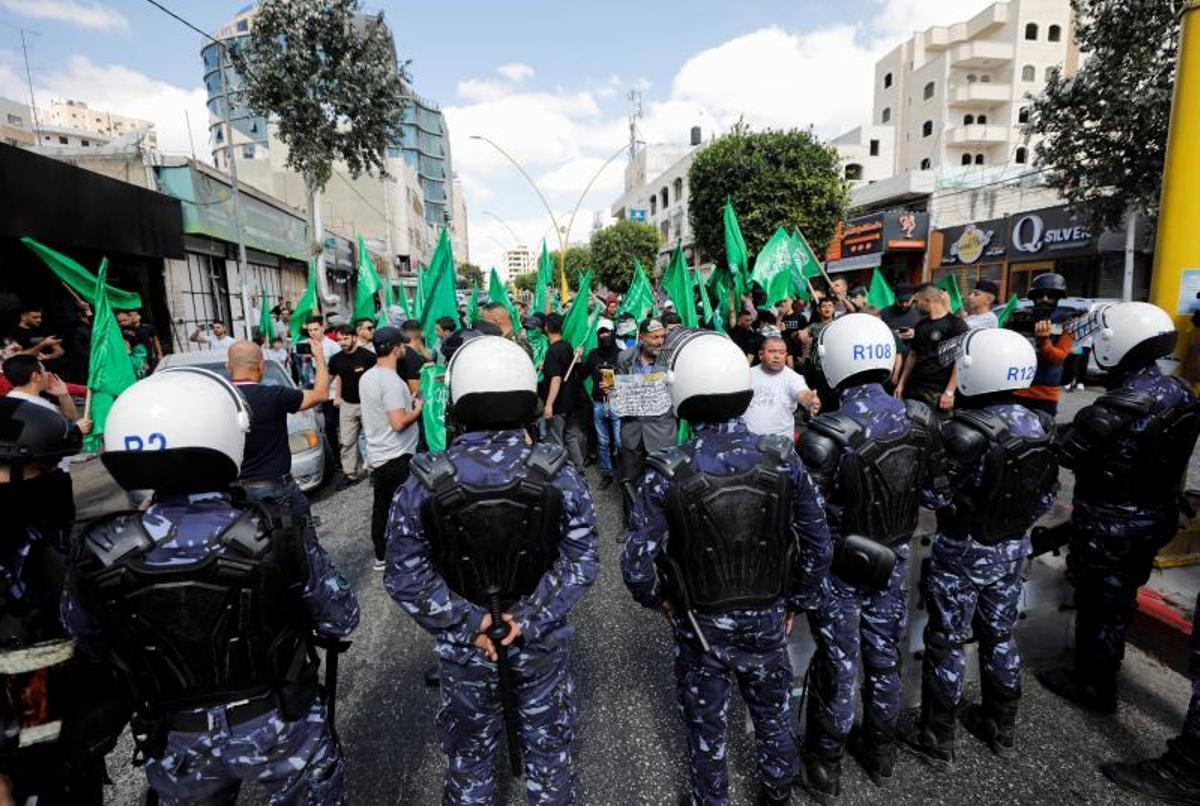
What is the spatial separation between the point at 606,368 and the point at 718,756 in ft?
16.4

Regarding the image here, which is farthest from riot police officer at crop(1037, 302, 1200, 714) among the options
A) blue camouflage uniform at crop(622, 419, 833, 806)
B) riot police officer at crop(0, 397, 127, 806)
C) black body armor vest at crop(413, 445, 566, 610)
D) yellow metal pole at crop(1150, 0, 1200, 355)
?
riot police officer at crop(0, 397, 127, 806)

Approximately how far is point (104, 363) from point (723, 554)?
18.3 ft

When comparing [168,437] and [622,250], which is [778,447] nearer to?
[168,437]

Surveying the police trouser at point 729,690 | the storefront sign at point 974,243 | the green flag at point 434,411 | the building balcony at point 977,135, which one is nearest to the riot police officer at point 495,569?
the police trouser at point 729,690

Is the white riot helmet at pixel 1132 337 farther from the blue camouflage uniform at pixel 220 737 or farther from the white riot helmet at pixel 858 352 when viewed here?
the blue camouflage uniform at pixel 220 737

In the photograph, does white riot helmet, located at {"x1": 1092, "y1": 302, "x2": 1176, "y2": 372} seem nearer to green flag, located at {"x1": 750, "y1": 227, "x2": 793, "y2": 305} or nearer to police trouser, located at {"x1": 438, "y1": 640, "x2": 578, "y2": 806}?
police trouser, located at {"x1": 438, "y1": 640, "x2": 578, "y2": 806}

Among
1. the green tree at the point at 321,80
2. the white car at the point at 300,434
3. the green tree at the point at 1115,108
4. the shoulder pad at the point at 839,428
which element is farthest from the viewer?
the green tree at the point at 321,80

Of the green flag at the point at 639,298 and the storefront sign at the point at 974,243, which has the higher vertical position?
the storefront sign at the point at 974,243

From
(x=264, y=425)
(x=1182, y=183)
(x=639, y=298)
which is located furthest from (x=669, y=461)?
(x=639, y=298)

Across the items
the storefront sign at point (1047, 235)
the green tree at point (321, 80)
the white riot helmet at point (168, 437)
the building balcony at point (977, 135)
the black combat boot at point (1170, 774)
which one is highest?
the building balcony at point (977, 135)

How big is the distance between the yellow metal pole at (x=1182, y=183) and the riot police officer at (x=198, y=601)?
541cm

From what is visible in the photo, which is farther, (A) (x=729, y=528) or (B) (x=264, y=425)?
(B) (x=264, y=425)

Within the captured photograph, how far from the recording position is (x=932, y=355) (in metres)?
6.05

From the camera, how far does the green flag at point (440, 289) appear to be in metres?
6.68
